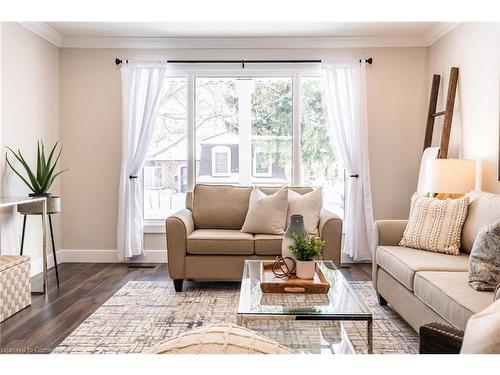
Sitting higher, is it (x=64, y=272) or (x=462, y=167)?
(x=462, y=167)

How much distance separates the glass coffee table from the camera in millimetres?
2109

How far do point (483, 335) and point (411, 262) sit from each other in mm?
2404

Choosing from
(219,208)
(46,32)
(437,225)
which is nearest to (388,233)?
(437,225)

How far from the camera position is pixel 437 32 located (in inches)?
181

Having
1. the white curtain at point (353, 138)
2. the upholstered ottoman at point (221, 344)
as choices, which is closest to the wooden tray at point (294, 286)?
the upholstered ottoman at point (221, 344)

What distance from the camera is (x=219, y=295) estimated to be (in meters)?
3.76

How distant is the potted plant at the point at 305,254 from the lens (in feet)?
8.78

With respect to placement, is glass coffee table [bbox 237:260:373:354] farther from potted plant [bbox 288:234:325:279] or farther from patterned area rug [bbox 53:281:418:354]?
potted plant [bbox 288:234:325:279]

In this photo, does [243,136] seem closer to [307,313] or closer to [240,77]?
[240,77]

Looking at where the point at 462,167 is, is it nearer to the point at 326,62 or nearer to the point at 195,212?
the point at 326,62

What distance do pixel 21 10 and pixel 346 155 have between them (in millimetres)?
4854

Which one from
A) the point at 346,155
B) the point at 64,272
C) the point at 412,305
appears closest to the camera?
the point at 412,305

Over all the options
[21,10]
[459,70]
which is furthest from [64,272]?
[21,10]

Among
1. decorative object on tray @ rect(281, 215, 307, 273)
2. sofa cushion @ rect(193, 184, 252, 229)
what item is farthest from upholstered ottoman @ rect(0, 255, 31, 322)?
decorative object on tray @ rect(281, 215, 307, 273)
